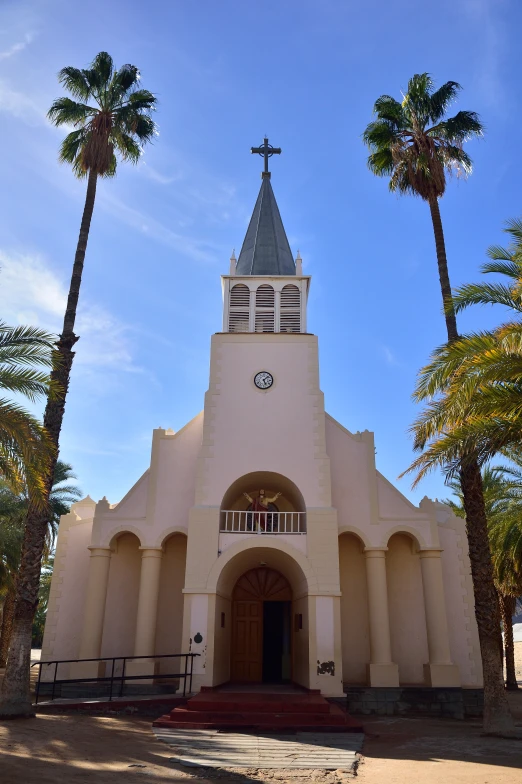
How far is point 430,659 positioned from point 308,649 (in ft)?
13.5

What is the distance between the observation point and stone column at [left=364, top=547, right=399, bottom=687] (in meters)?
17.4

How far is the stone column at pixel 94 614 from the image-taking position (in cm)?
1792

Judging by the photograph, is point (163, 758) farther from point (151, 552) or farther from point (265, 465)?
point (265, 465)

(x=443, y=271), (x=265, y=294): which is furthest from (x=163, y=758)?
(x=265, y=294)

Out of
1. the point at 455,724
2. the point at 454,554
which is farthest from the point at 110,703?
the point at 454,554

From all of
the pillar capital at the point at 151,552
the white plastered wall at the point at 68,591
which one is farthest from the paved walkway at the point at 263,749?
the white plastered wall at the point at 68,591

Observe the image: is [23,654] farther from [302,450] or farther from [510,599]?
[510,599]

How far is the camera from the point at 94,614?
60.3 feet

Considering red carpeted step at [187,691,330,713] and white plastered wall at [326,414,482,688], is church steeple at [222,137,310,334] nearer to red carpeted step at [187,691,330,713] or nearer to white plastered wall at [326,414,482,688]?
→ white plastered wall at [326,414,482,688]

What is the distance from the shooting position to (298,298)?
2161 centimetres

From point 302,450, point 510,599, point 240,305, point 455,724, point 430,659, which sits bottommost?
point 455,724

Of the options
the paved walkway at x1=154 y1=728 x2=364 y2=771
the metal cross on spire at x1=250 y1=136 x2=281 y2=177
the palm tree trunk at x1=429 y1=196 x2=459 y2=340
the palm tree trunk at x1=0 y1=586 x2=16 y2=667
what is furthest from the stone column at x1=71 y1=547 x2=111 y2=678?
the metal cross on spire at x1=250 y1=136 x2=281 y2=177

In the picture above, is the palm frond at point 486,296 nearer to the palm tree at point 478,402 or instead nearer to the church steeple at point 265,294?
the palm tree at point 478,402

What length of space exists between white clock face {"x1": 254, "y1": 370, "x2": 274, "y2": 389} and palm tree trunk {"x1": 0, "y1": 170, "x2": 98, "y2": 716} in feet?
21.6
